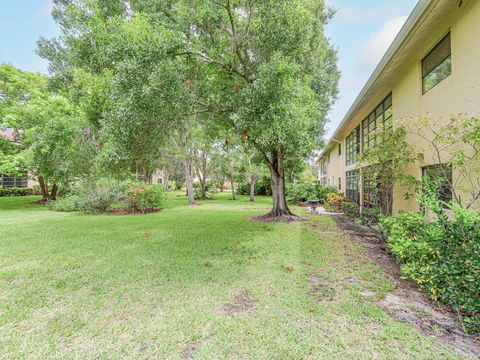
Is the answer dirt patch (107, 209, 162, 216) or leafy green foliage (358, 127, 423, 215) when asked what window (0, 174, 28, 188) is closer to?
dirt patch (107, 209, 162, 216)

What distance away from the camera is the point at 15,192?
2455 cm

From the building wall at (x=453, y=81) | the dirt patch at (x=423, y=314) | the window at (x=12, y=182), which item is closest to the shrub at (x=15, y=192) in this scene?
the window at (x=12, y=182)

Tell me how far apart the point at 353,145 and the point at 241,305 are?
1267 cm

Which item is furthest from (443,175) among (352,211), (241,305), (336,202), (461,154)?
(336,202)

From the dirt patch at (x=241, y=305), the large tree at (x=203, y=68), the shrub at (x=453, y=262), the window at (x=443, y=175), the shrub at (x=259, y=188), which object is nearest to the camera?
the shrub at (x=453, y=262)

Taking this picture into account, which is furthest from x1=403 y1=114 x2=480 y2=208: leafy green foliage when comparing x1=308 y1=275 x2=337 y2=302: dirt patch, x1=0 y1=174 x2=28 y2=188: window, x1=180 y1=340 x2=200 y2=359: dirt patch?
x1=0 y1=174 x2=28 y2=188: window

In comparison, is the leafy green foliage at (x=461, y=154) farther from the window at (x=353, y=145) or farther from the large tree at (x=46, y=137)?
the large tree at (x=46, y=137)

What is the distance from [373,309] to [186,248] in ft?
14.5

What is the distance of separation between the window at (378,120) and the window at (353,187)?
2.29 m

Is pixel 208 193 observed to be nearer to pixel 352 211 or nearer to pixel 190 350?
pixel 352 211

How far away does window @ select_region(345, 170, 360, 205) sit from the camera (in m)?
12.5

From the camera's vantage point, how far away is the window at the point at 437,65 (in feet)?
16.9

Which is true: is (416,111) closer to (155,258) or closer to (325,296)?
(325,296)

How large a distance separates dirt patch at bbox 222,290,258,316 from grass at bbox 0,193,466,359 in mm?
14
